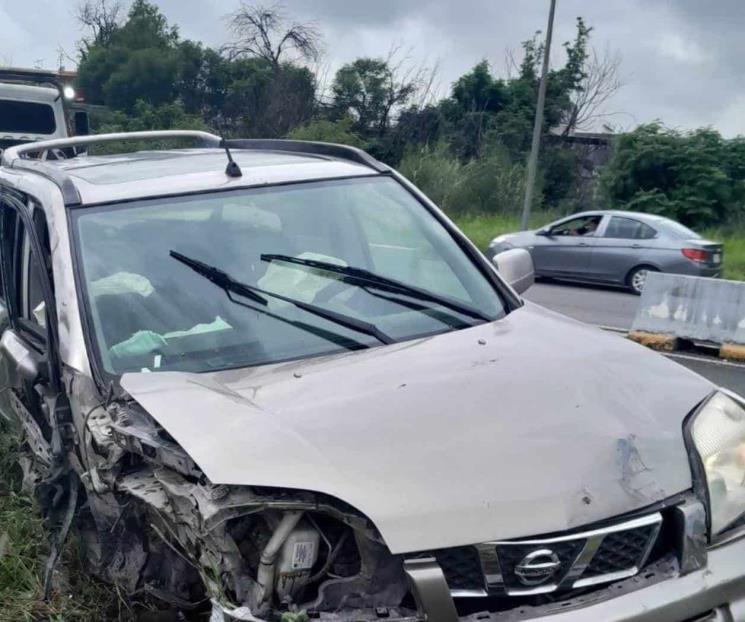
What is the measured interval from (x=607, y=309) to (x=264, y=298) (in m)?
11.0

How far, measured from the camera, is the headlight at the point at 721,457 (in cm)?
260

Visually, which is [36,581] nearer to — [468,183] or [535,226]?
[535,226]

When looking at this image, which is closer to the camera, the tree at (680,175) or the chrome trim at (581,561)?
the chrome trim at (581,561)

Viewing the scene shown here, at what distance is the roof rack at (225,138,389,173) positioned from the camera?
4.32 meters

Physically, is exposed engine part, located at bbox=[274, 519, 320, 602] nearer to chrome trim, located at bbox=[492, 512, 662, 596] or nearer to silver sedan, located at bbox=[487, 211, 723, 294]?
chrome trim, located at bbox=[492, 512, 662, 596]

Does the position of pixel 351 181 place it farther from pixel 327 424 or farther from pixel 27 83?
pixel 27 83

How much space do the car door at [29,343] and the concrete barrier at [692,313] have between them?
6.01 m

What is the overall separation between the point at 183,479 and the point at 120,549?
678 mm

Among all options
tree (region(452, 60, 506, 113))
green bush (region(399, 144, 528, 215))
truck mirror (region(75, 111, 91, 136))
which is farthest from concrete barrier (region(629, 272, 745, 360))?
tree (region(452, 60, 506, 113))

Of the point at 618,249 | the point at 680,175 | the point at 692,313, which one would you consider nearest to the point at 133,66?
the point at 680,175

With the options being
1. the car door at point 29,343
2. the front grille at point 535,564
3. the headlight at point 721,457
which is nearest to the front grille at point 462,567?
the front grille at point 535,564

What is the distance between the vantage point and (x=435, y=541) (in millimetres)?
2227

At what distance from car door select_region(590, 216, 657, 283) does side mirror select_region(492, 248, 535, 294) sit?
38.5ft

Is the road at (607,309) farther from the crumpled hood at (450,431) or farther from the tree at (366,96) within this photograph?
the tree at (366,96)
